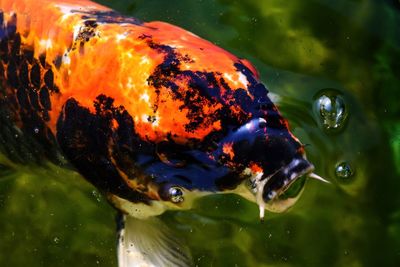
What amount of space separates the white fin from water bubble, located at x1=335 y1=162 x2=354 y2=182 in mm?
609

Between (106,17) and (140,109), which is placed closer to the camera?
(140,109)

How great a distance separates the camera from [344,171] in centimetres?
224

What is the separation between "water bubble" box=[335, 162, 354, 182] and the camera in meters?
2.24

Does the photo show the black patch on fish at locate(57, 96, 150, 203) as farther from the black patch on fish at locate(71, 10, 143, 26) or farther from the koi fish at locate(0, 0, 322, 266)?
the black patch on fish at locate(71, 10, 143, 26)

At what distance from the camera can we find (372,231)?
222cm

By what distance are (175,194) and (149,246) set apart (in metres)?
0.41

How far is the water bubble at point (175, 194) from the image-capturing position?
63.4 inches

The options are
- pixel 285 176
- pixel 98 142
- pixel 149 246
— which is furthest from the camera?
pixel 149 246

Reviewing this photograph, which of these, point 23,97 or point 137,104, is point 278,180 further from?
point 23,97

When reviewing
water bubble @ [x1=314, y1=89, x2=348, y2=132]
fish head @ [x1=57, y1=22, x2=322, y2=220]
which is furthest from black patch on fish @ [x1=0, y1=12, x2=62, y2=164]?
water bubble @ [x1=314, y1=89, x2=348, y2=132]

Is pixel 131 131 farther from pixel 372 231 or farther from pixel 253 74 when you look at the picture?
pixel 372 231

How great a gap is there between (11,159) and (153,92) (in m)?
0.83

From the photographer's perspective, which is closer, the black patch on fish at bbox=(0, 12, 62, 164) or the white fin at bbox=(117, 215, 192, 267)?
the black patch on fish at bbox=(0, 12, 62, 164)

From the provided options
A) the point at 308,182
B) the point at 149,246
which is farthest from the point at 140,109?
the point at 308,182
